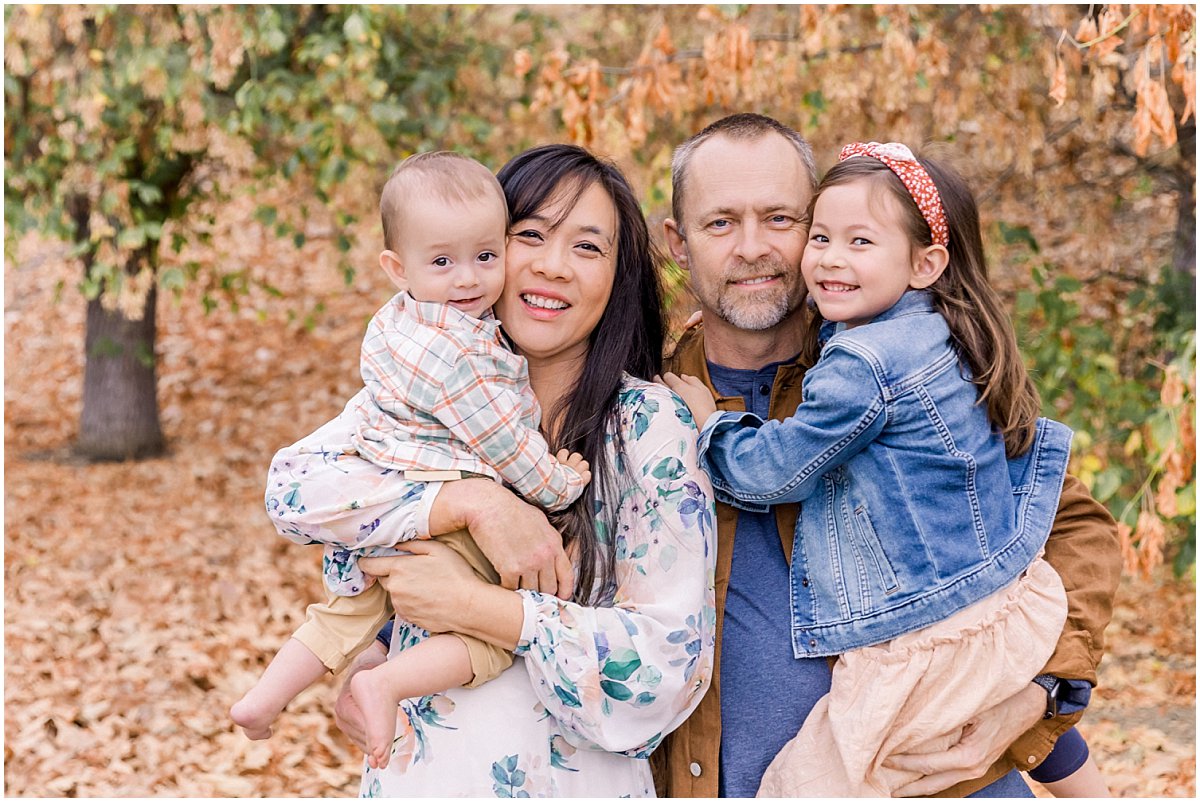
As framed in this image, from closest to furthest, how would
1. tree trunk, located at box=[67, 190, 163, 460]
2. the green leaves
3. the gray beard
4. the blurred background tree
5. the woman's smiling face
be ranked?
the woman's smiling face < the gray beard < the blurred background tree < the green leaves < tree trunk, located at box=[67, 190, 163, 460]

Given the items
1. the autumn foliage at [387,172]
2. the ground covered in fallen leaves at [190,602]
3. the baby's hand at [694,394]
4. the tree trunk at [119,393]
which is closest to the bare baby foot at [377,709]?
the baby's hand at [694,394]

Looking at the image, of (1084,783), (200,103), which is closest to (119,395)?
(200,103)

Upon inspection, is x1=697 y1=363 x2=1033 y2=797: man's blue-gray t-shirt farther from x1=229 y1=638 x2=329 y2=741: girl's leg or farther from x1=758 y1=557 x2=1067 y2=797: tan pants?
x1=229 y1=638 x2=329 y2=741: girl's leg

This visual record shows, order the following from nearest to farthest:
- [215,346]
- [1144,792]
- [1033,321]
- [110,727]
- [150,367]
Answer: [1144,792]
[110,727]
[1033,321]
[150,367]
[215,346]

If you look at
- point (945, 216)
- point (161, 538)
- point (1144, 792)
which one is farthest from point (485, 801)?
point (161, 538)

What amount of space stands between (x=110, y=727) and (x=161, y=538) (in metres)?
2.15

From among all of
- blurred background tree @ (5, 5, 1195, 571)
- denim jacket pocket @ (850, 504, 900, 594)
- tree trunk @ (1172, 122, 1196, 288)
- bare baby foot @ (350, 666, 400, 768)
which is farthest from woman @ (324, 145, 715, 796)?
tree trunk @ (1172, 122, 1196, 288)

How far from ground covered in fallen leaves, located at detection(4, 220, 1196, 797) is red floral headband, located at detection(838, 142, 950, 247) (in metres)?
3.63

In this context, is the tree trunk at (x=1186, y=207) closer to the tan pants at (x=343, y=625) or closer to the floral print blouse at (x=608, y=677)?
the floral print blouse at (x=608, y=677)

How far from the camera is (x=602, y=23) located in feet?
24.3

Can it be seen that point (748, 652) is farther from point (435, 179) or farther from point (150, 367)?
point (150, 367)

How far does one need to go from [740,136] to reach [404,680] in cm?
133

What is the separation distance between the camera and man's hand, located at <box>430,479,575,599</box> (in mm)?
2182

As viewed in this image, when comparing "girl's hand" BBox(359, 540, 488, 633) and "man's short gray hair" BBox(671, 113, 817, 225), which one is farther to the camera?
"man's short gray hair" BBox(671, 113, 817, 225)
